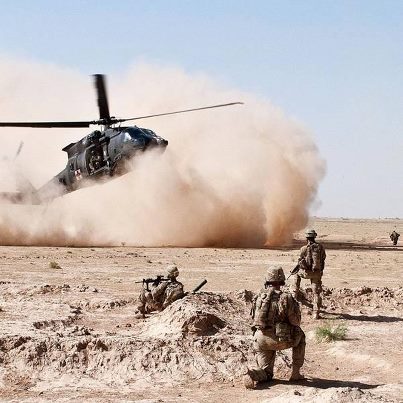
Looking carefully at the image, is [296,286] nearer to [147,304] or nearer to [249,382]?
[147,304]

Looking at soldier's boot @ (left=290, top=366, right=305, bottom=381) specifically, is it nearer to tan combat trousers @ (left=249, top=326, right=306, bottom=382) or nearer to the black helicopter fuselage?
tan combat trousers @ (left=249, top=326, right=306, bottom=382)

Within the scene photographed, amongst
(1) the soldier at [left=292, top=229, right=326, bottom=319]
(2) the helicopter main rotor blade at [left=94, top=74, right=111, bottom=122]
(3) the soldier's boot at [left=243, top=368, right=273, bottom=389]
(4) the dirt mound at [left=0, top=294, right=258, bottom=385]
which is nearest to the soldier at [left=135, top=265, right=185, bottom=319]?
(4) the dirt mound at [left=0, top=294, right=258, bottom=385]

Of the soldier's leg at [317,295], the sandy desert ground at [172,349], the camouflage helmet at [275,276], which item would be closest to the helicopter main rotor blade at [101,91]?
the sandy desert ground at [172,349]

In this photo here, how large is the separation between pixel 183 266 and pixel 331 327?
1103 cm

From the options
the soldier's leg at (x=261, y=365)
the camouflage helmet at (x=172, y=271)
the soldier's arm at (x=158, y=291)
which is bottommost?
the soldier's leg at (x=261, y=365)

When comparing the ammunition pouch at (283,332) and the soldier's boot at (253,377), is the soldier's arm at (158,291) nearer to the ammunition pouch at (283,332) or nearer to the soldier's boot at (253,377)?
the soldier's boot at (253,377)

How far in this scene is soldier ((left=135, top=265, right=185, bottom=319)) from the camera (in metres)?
11.2

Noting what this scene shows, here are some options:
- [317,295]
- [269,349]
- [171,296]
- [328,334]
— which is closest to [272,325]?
[269,349]

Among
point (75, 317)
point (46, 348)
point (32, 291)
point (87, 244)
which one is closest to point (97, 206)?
point (87, 244)

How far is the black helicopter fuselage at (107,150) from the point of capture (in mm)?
21906

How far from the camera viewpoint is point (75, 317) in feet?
Answer: 36.2

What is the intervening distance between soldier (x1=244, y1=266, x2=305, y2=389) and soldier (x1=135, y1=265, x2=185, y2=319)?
12.0 feet

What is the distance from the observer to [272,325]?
7.44 metres

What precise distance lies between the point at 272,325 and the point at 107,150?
15745mm
